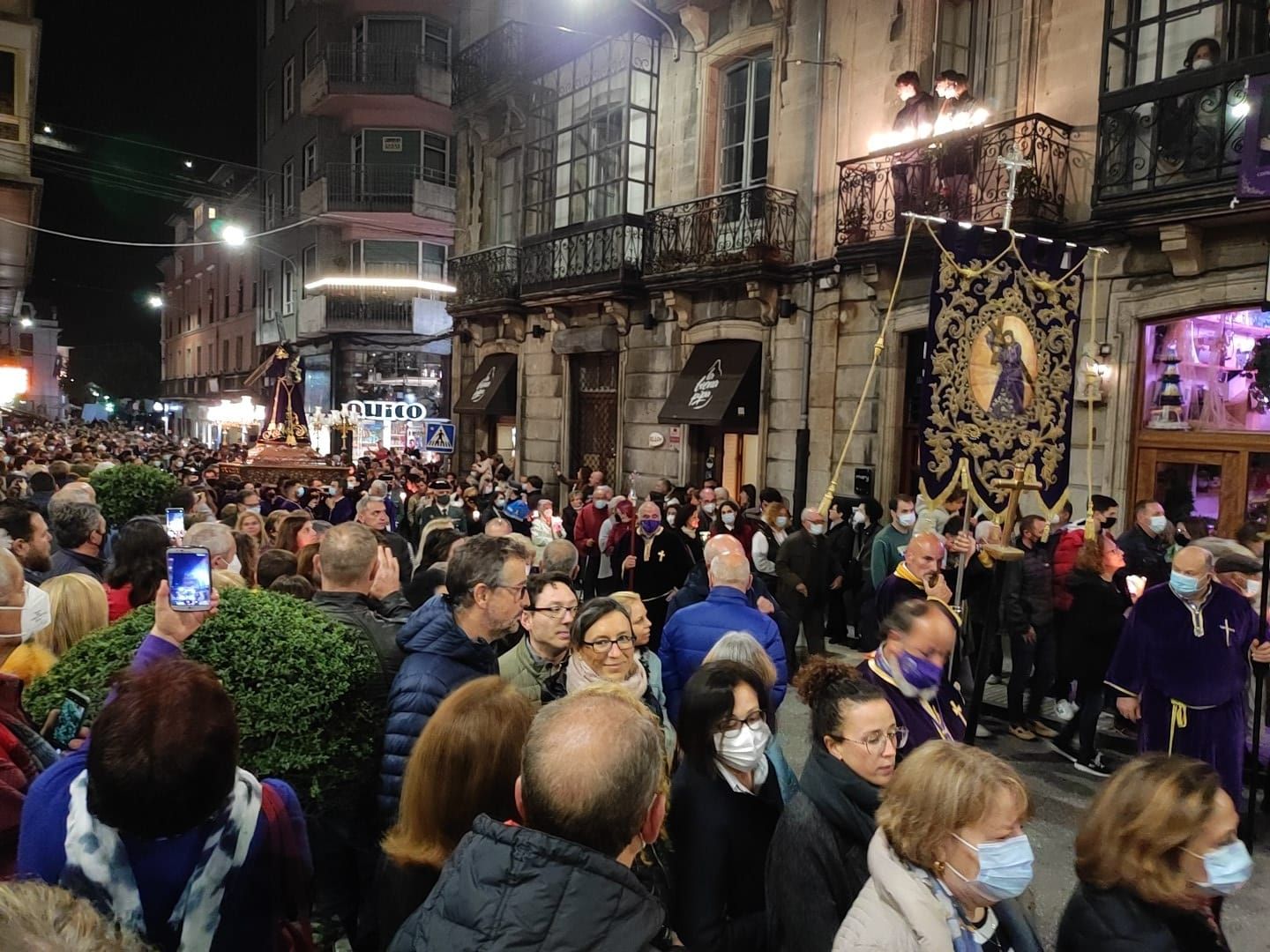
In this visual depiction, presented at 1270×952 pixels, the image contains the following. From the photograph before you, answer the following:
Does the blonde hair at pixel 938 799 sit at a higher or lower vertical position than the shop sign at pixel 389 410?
lower

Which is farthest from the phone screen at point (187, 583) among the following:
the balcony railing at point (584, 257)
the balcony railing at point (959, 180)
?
the balcony railing at point (584, 257)

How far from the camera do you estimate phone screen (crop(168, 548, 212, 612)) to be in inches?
122

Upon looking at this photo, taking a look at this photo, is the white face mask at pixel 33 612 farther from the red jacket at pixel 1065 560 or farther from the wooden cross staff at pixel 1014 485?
the red jacket at pixel 1065 560

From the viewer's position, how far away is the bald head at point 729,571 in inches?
206

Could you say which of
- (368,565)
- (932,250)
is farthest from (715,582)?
(932,250)

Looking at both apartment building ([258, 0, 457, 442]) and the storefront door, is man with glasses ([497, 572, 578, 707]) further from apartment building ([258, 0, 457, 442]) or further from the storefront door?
apartment building ([258, 0, 457, 442])

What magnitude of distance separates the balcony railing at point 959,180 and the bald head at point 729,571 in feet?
22.6

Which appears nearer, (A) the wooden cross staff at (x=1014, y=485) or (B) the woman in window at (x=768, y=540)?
(A) the wooden cross staff at (x=1014, y=485)

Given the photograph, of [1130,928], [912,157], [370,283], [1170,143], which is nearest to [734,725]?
[1130,928]

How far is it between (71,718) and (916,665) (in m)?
3.10

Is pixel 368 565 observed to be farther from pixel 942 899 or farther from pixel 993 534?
pixel 993 534

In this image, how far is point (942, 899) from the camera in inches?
92.7

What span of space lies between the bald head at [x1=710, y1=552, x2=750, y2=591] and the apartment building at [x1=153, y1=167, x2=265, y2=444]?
31740 millimetres

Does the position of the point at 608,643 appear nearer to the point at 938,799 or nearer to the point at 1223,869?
the point at 938,799
